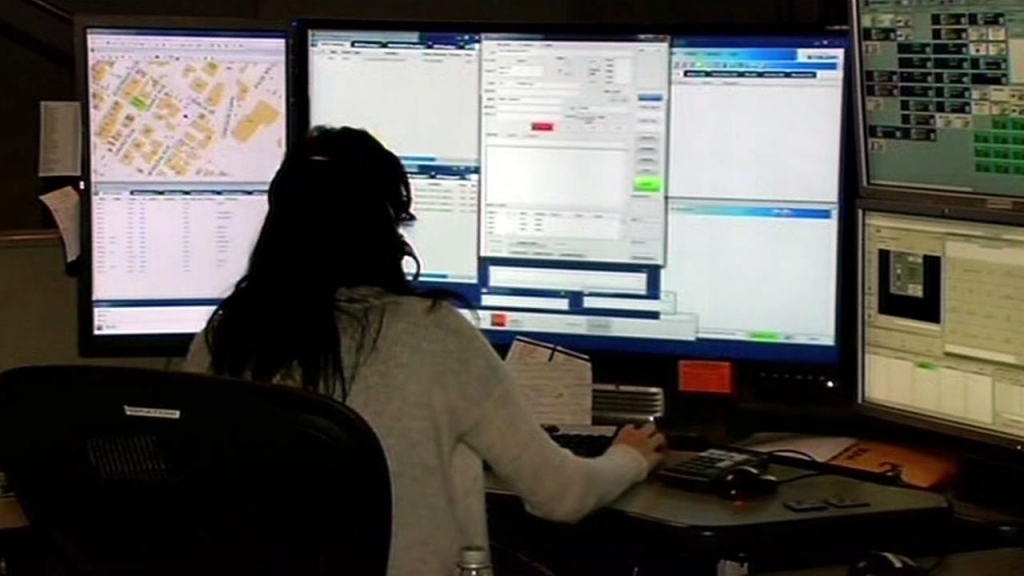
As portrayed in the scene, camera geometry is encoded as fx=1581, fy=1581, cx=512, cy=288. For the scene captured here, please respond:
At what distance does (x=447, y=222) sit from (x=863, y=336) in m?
0.73

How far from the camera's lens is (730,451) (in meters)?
2.30

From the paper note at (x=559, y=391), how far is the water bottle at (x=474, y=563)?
62 cm

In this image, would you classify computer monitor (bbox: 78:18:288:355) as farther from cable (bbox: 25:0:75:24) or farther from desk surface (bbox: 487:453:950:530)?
desk surface (bbox: 487:453:950:530)

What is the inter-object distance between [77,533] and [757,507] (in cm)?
89

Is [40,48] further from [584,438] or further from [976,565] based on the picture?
[976,565]

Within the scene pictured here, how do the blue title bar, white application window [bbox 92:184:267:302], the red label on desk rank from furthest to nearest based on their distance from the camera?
white application window [bbox 92:184:267:302] < the red label on desk < the blue title bar

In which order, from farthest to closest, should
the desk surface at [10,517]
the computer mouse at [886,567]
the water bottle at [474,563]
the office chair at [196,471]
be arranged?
1. the desk surface at [10,517]
2. the water bottle at [474,563]
3. the computer mouse at [886,567]
4. the office chair at [196,471]

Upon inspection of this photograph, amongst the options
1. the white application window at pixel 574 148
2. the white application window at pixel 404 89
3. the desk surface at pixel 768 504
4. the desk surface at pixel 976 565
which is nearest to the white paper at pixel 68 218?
the white application window at pixel 404 89

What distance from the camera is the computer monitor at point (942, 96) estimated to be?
213 cm

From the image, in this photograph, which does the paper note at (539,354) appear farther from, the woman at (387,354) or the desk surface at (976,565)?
the desk surface at (976,565)

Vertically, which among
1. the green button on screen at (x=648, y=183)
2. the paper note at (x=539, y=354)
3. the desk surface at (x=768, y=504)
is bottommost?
the desk surface at (x=768, y=504)

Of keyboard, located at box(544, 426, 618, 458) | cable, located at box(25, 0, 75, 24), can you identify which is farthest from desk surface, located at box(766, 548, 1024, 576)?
cable, located at box(25, 0, 75, 24)

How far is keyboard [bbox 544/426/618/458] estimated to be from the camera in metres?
2.32

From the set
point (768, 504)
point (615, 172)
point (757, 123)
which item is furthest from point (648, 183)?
point (768, 504)
